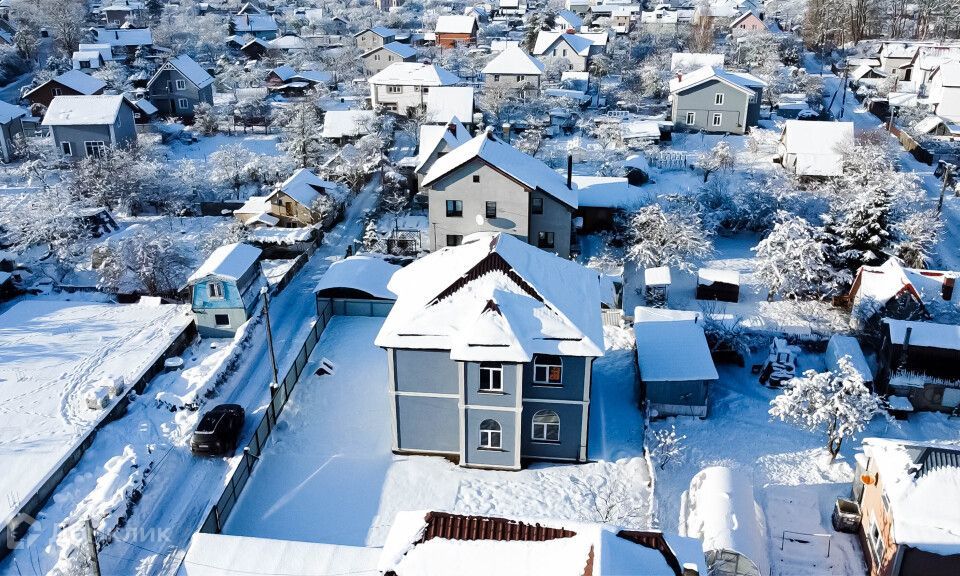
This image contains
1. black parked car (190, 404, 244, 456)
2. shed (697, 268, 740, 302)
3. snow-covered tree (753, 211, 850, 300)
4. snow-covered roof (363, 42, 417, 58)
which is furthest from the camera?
snow-covered roof (363, 42, 417, 58)

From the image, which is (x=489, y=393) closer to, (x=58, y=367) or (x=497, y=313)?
(x=497, y=313)

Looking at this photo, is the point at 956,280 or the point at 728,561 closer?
the point at 728,561

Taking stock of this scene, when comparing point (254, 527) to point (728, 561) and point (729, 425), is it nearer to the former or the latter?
point (728, 561)

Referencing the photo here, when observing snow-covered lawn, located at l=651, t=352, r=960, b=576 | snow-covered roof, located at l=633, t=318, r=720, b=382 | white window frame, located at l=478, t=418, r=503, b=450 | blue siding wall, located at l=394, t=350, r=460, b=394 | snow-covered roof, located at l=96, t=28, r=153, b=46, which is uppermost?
snow-covered roof, located at l=96, t=28, r=153, b=46

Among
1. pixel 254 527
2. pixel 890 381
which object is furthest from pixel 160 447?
pixel 890 381

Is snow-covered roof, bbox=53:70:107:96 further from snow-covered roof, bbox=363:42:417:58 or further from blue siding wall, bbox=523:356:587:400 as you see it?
blue siding wall, bbox=523:356:587:400

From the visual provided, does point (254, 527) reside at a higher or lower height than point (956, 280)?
lower

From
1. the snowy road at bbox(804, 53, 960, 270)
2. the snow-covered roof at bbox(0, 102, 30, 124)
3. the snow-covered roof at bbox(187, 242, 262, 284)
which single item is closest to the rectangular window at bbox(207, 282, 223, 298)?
the snow-covered roof at bbox(187, 242, 262, 284)

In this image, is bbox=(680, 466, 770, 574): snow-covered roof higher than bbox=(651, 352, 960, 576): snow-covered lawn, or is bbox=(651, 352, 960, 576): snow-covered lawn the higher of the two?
bbox=(680, 466, 770, 574): snow-covered roof
